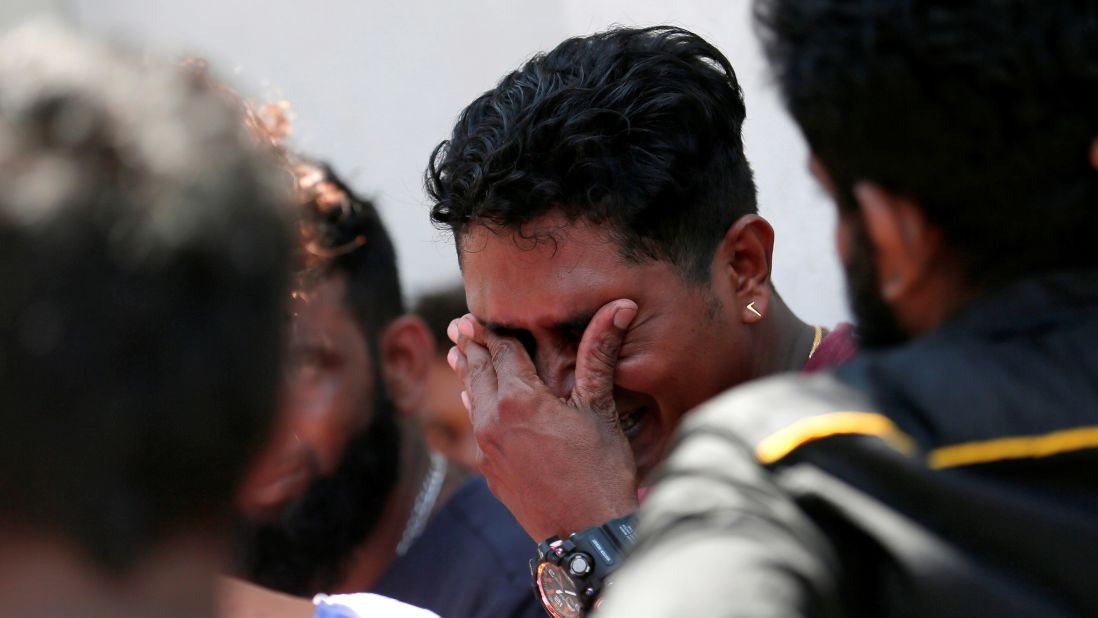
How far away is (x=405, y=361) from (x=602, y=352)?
142 centimetres

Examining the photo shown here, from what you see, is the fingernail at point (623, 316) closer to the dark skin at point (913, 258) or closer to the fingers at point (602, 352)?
the fingers at point (602, 352)

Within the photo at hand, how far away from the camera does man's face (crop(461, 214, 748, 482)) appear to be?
7.99ft

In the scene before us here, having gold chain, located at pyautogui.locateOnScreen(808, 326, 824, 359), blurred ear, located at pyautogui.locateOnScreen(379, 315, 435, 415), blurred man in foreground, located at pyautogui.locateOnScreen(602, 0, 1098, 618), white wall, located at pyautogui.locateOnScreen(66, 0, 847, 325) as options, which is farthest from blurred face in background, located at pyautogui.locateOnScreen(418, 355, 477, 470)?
blurred man in foreground, located at pyautogui.locateOnScreen(602, 0, 1098, 618)

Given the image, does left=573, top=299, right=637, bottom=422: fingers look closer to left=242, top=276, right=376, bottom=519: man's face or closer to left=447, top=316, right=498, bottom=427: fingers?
left=447, top=316, right=498, bottom=427: fingers

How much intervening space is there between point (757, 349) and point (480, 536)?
0.80 metres

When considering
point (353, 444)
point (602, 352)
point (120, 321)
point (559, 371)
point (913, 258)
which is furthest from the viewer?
point (353, 444)

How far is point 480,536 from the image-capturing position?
2.95m

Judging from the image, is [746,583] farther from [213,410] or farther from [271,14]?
[271,14]

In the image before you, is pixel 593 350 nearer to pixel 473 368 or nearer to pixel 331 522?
pixel 473 368

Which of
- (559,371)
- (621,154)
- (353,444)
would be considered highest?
(621,154)

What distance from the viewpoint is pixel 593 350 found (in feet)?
7.91

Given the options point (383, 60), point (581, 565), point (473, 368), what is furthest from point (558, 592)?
point (383, 60)

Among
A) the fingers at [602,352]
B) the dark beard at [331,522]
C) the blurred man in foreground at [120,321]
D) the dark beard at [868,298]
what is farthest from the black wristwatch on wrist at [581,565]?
the dark beard at [331,522]

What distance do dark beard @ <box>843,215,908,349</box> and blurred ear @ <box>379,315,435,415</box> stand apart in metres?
2.34
